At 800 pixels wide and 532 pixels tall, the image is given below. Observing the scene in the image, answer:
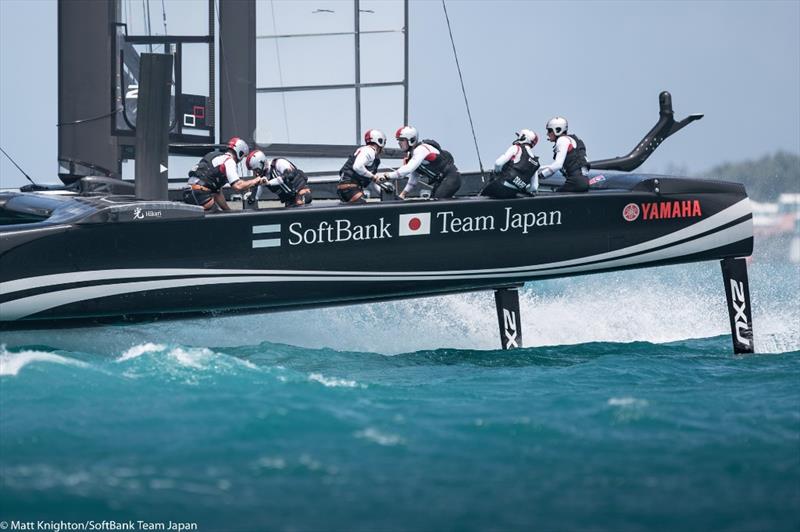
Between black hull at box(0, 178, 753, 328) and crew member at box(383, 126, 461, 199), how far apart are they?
47 centimetres

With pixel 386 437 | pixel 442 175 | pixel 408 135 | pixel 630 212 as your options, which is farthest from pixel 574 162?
pixel 386 437

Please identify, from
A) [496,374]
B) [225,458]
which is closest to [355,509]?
[225,458]

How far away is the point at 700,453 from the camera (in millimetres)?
4852

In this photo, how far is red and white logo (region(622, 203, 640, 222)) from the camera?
7.61m

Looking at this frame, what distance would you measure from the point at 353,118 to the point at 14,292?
524cm

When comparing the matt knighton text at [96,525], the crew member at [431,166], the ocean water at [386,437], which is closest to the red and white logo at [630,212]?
the ocean water at [386,437]

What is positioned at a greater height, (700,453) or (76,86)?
(76,86)

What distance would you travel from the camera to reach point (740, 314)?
8.08 metres

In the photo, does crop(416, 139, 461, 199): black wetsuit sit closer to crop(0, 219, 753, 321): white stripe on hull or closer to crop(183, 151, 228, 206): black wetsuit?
crop(0, 219, 753, 321): white stripe on hull

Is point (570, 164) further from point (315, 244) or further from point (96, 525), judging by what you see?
point (96, 525)

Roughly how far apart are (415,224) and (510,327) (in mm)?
1338

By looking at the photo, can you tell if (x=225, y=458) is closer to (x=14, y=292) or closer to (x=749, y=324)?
(x=14, y=292)

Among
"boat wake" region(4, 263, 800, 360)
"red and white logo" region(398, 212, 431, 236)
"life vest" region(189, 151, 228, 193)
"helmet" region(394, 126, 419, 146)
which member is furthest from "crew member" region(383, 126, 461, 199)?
"boat wake" region(4, 263, 800, 360)

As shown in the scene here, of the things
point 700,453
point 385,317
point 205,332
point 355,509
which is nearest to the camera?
point 355,509
